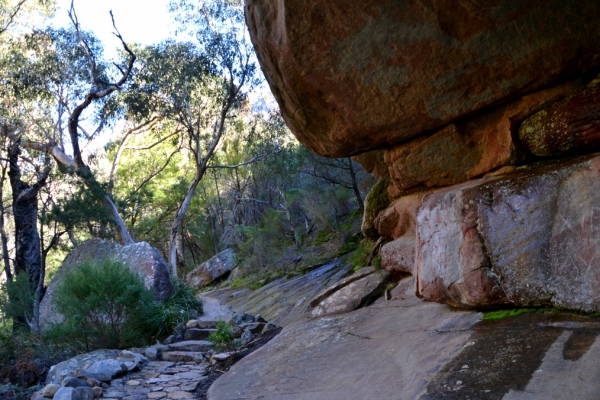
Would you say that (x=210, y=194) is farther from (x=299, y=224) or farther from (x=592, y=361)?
(x=592, y=361)

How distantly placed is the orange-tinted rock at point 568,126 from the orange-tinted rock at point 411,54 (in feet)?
0.91

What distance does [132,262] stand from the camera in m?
12.9

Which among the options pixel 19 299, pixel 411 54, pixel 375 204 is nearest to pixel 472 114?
pixel 411 54

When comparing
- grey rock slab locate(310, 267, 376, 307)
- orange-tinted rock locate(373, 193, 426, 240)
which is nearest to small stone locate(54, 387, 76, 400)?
grey rock slab locate(310, 267, 376, 307)

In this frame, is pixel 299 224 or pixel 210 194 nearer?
pixel 299 224

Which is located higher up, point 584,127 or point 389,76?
point 389,76

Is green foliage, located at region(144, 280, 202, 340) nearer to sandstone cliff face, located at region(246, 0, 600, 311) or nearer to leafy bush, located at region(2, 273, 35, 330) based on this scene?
leafy bush, located at region(2, 273, 35, 330)

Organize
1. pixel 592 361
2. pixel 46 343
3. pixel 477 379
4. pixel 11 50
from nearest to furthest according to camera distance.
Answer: pixel 592 361
pixel 477 379
pixel 46 343
pixel 11 50

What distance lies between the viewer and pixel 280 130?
72.6 ft

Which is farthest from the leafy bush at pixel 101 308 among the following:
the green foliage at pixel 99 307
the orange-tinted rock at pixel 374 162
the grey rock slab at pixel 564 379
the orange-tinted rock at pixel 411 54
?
the grey rock slab at pixel 564 379

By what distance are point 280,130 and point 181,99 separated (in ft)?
14.5

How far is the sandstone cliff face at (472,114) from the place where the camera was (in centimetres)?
423

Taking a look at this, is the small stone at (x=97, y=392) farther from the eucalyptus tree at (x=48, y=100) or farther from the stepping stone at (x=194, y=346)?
the eucalyptus tree at (x=48, y=100)

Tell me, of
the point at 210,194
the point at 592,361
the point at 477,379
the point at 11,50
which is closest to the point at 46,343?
the point at 477,379
